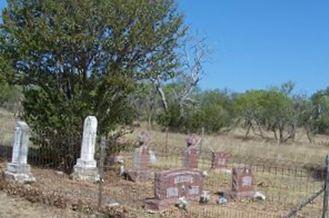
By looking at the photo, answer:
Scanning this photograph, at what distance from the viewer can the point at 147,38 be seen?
17.4 metres

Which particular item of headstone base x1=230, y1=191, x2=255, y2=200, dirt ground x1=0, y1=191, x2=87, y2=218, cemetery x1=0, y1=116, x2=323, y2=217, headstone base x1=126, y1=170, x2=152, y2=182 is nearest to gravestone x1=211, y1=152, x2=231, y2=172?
cemetery x1=0, y1=116, x2=323, y2=217

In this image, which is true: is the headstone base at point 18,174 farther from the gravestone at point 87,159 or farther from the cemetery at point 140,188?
the gravestone at point 87,159

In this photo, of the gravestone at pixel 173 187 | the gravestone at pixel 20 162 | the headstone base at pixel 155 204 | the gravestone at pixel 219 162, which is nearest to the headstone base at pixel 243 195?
the gravestone at pixel 173 187

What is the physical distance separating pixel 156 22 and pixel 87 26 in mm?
2081

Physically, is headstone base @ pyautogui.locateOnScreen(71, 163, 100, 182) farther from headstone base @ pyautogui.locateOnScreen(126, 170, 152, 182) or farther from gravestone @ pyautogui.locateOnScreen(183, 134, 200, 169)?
gravestone @ pyautogui.locateOnScreen(183, 134, 200, 169)

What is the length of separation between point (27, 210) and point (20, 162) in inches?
129

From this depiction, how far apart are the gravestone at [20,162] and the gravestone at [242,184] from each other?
5146 mm

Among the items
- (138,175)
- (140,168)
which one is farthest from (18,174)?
(140,168)

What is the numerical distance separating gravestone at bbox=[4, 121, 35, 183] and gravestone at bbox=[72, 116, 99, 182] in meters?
1.81

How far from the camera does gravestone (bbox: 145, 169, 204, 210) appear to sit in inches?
527

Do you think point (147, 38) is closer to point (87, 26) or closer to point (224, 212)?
point (87, 26)

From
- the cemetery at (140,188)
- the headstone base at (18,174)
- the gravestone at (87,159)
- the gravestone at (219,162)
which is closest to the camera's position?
the cemetery at (140,188)

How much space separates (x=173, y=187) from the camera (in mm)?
14172

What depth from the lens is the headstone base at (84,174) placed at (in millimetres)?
16625
